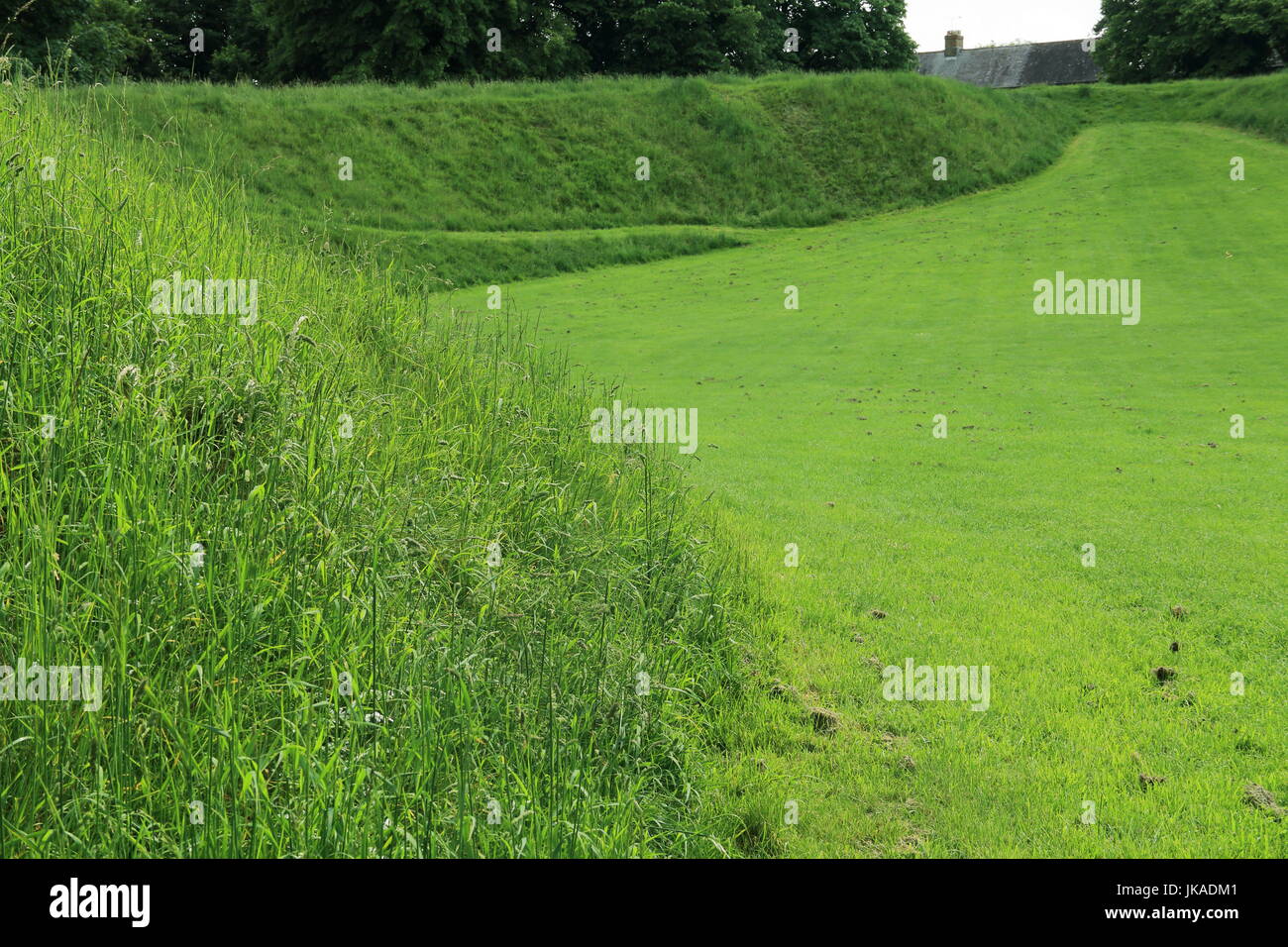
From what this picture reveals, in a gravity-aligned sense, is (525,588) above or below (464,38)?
below

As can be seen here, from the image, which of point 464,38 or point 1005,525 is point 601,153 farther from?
point 1005,525

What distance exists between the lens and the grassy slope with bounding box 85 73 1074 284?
92.3 feet

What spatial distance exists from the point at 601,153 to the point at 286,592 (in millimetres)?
32249

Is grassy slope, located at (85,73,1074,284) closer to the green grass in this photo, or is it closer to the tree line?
the tree line

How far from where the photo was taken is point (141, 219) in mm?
5172

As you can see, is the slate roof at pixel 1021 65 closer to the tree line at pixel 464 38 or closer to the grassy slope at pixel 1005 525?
the tree line at pixel 464 38

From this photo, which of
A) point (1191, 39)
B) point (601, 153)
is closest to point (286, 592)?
point (601, 153)

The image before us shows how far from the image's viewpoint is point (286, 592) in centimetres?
349

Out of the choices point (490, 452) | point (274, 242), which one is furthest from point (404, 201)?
point (490, 452)

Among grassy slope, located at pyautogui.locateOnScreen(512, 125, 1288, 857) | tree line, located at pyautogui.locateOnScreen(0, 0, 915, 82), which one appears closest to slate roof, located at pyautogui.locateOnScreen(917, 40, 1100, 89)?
tree line, located at pyautogui.locateOnScreen(0, 0, 915, 82)

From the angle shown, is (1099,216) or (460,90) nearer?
(1099,216)

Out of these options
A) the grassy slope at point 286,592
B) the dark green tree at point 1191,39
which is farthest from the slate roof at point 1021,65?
the grassy slope at point 286,592

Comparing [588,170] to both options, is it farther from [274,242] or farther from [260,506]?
[260,506]
